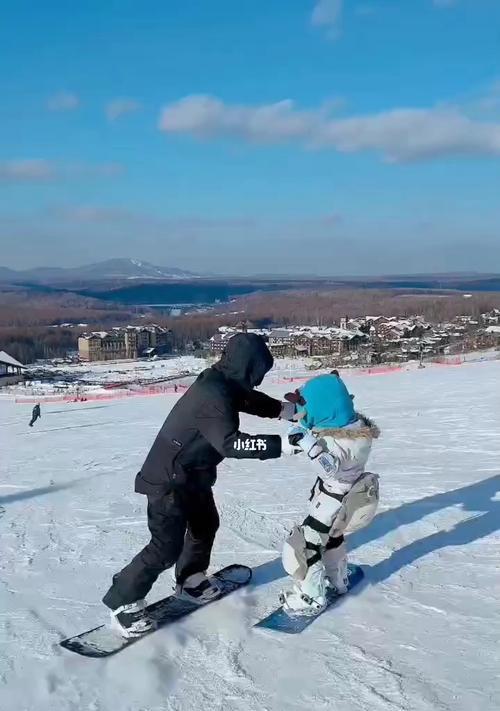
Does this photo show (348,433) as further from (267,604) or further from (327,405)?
(267,604)

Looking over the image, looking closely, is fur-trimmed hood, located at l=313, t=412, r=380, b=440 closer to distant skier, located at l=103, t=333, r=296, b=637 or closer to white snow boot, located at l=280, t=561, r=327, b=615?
distant skier, located at l=103, t=333, r=296, b=637

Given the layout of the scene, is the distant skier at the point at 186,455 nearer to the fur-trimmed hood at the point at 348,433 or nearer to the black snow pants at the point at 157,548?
the black snow pants at the point at 157,548

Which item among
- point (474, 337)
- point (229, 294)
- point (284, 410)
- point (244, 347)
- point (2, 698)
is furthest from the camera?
point (229, 294)

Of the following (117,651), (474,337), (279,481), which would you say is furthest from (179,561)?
(474,337)

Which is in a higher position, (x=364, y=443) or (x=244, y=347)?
(x=244, y=347)

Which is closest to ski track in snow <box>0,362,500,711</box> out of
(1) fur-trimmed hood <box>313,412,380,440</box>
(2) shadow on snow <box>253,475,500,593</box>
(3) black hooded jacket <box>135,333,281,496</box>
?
(2) shadow on snow <box>253,475,500,593</box>

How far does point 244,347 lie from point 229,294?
174 metres

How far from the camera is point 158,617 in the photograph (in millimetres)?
3605

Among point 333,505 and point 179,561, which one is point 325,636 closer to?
point 333,505

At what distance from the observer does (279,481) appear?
7176 millimetres

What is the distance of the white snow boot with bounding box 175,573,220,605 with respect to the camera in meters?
3.83

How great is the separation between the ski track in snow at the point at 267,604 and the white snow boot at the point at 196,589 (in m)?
0.11

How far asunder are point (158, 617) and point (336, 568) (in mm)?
975

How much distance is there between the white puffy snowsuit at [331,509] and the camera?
3551 mm
